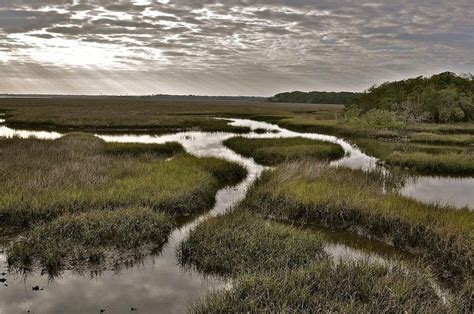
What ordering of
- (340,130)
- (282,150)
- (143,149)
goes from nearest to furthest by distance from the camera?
(143,149)
(282,150)
(340,130)

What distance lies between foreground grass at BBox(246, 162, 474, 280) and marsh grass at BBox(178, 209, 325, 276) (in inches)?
95.3

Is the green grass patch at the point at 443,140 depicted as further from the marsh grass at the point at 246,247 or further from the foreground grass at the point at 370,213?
the marsh grass at the point at 246,247

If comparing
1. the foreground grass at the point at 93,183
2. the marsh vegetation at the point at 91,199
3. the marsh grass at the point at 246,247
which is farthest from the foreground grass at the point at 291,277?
the foreground grass at the point at 93,183

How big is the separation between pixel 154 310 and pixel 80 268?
9.20 feet

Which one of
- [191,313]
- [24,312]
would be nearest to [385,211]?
[191,313]

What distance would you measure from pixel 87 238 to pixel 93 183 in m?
5.31

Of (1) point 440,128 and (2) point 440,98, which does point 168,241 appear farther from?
(2) point 440,98

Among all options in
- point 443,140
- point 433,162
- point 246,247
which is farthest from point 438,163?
point 246,247

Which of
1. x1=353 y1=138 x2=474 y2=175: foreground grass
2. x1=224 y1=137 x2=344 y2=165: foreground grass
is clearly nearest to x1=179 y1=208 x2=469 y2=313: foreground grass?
x1=224 y1=137 x2=344 y2=165: foreground grass

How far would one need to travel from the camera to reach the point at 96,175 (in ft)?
56.9

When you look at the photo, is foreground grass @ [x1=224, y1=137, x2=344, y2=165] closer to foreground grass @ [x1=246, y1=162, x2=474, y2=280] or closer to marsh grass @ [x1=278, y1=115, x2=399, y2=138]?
foreground grass @ [x1=246, y1=162, x2=474, y2=280]

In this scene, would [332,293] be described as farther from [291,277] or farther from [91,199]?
[91,199]

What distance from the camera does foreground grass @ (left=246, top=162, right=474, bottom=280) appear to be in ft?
34.7

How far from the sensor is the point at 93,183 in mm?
15898
